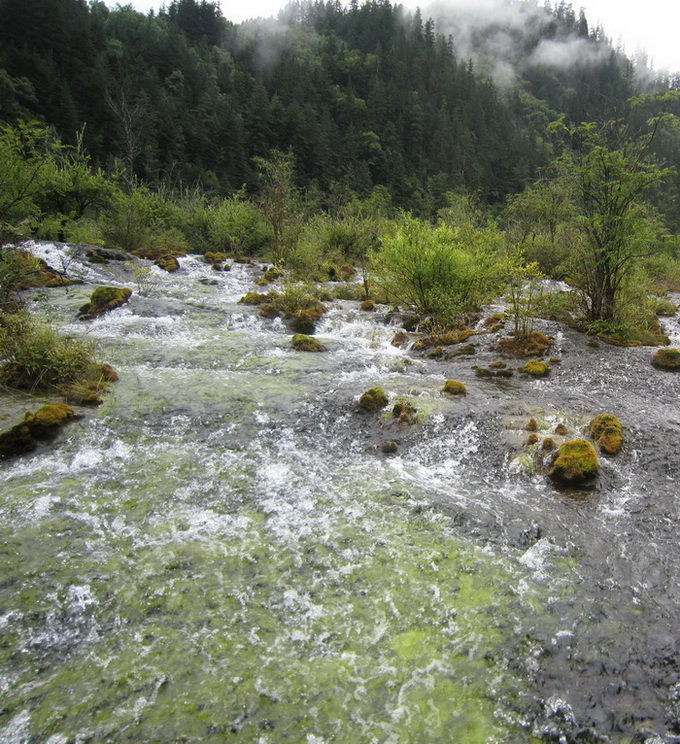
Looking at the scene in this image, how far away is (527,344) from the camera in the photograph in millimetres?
11953

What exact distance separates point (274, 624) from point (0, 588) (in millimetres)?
2495

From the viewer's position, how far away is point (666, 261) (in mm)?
27047

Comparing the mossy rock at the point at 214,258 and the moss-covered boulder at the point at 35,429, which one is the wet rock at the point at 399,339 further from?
the mossy rock at the point at 214,258

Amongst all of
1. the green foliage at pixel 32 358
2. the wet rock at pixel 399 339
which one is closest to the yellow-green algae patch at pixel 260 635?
the green foliage at pixel 32 358

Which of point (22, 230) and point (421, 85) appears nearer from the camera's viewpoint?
point (22, 230)

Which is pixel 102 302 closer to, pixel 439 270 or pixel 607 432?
pixel 439 270

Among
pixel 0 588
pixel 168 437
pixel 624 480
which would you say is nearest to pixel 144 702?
pixel 0 588

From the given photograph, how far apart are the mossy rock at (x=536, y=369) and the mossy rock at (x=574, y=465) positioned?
3.91 m

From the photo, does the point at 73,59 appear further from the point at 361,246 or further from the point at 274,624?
the point at 274,624

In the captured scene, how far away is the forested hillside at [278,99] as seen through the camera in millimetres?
49375

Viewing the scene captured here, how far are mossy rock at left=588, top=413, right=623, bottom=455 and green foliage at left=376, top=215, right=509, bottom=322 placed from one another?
254 inches

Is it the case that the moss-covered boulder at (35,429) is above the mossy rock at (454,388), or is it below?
below

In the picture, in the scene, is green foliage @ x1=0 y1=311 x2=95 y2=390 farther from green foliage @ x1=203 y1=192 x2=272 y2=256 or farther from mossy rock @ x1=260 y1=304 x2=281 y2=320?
green foliage @ x1=203 y1=192 x2=272 y2=256

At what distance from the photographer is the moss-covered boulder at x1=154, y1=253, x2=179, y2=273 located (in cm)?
2005
